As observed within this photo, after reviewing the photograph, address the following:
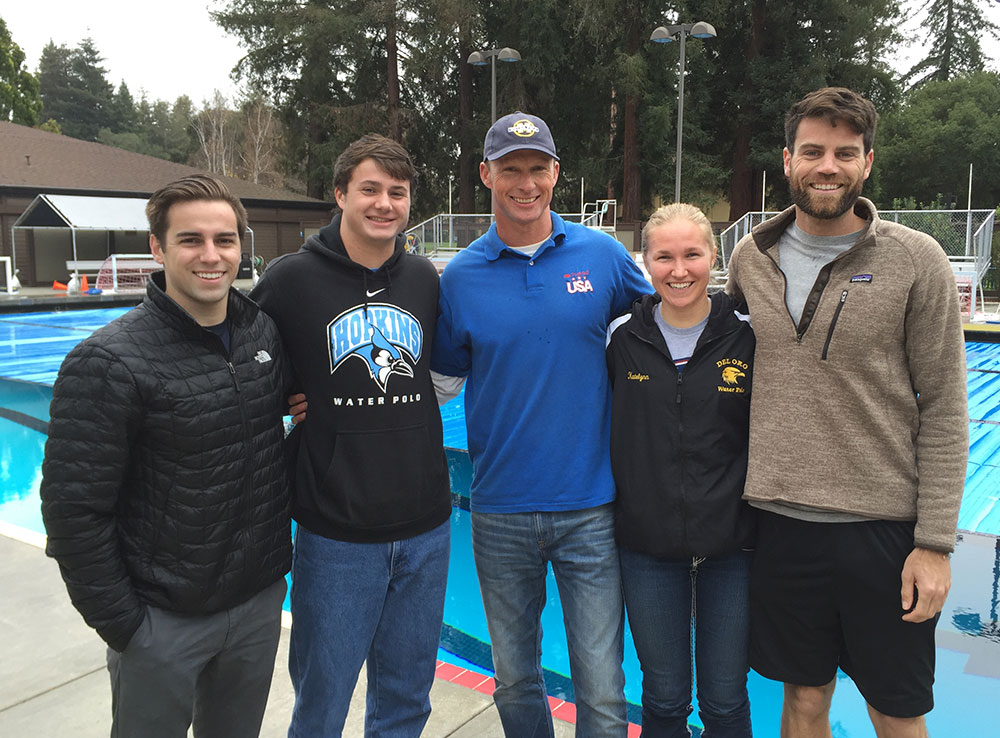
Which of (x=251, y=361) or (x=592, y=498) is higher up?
(x=251, y=361)

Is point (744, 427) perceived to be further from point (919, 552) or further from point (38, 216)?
point (38, 216)

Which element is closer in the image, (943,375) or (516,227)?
(943,375)

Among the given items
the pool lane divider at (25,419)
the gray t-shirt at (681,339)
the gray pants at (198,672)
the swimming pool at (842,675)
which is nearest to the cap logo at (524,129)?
the gray t-shirt at (681,339)

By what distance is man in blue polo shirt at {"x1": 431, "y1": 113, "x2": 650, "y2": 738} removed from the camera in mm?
2512

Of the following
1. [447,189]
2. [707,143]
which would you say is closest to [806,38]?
[707,143]

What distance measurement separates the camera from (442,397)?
285 centimetres

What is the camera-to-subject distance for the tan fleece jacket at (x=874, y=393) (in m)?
2.14

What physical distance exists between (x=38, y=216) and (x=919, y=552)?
27.2 metres

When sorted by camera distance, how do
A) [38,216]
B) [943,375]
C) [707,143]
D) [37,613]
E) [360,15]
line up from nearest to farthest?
1. [943,375]
2. [37,613]
3. [38,216]
4. [707,143]
5. [360,15]

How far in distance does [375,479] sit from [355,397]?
0.85 ft

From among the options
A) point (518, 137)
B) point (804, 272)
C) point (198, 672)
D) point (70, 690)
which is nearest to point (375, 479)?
point (198, 672)

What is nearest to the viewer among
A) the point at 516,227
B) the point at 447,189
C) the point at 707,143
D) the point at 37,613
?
the point at 516,227

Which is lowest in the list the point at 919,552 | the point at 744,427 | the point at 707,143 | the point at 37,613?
the point at 37,613

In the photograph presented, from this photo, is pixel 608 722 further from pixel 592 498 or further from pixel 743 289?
pixel 743 289
